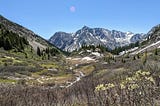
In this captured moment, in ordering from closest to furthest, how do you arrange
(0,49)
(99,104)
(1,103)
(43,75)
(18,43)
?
1. (99,104)
2. (1,103)
3. (43,75)
4. (0,49)
5. (18,43)

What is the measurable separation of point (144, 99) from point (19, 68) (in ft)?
217

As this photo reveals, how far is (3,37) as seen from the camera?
12288 centimetres

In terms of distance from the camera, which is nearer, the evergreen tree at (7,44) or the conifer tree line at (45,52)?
the evergreen tree at (7,44)

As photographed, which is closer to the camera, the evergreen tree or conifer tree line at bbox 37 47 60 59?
the evergreen tree

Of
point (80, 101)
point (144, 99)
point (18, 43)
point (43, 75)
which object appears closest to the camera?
point (144, 99)

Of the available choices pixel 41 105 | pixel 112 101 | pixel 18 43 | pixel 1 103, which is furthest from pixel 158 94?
pixel 18 43

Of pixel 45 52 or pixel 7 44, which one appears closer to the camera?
pixel 7 44

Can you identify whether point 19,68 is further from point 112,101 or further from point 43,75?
point 112,101

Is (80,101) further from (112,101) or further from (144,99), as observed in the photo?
(144,99)

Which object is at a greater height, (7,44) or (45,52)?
(7,44)

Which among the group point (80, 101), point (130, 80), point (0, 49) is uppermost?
point (0, 49)

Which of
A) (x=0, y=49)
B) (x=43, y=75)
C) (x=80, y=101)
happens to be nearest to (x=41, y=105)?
(x=80, y=101)

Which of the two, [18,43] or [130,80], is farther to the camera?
[18,43]

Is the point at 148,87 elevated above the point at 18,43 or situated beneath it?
situated beneath
